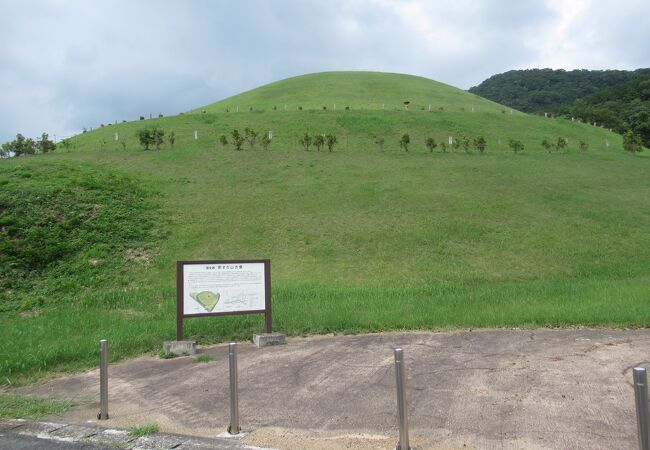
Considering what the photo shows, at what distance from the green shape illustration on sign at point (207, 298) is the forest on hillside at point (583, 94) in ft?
202

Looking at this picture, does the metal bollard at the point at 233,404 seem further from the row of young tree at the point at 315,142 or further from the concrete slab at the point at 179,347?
the row of young tree at the point at 315,142

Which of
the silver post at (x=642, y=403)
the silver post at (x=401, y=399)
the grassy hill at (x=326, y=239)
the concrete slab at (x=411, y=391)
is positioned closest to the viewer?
the silver post at (x=642, y=403)

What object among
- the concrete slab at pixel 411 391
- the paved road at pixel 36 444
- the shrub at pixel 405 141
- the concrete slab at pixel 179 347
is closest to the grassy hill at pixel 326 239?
the concrete slab at pixel 179 347

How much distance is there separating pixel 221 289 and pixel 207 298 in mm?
274

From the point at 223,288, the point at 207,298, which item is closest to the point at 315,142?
the point at 223,288

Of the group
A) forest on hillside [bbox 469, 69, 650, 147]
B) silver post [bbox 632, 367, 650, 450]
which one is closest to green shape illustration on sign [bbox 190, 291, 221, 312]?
silver post [bbox 632, 367, 650, 450]

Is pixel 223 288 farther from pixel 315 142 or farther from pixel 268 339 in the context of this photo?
pixel 315 142

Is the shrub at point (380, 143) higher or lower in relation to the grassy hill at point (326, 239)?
higher

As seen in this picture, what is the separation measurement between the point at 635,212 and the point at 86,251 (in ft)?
63.2

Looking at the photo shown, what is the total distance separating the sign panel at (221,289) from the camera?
824 cm

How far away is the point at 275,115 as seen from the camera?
Result: 135 ft

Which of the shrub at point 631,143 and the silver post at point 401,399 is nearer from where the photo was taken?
the silver post at point 401,399

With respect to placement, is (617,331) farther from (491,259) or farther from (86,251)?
(86,251)

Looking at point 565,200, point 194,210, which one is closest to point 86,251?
point 194,210
